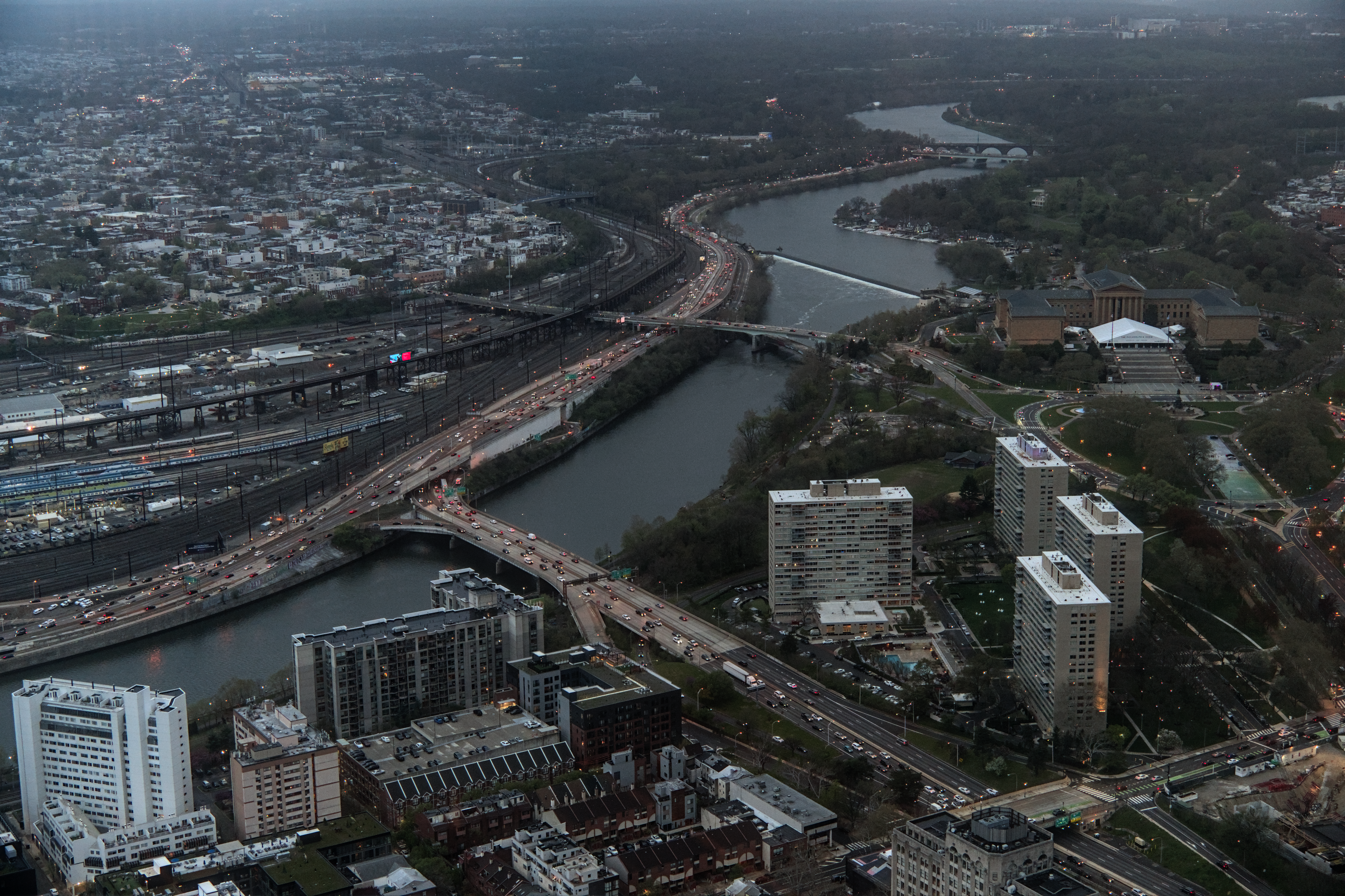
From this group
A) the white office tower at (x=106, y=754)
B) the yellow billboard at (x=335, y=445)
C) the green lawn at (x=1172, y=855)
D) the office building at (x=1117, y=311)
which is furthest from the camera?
the office building at (x=1117, y=311)

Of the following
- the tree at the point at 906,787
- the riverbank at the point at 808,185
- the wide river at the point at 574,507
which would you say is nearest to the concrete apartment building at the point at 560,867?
the tree at the point at 906,787

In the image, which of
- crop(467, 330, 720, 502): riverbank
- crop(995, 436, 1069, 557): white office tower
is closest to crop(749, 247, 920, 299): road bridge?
crop(467, 330, 720, 502): riverbank

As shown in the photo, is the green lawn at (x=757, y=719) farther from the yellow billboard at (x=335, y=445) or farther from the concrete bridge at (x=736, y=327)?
the concrete bridge at (x=736, y=327)

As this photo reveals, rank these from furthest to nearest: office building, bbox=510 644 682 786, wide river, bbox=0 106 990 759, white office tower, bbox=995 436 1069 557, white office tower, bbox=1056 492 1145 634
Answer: white office tower, bbox=995 436 1069 557
wide river, bbox=0 106 990 759
white office tower, bbox=1056 492 1145 634
office building, bbox=510 644 682 786

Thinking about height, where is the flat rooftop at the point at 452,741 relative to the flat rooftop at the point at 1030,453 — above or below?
below

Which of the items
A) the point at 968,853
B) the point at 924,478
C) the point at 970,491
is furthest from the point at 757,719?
the point at 924,478

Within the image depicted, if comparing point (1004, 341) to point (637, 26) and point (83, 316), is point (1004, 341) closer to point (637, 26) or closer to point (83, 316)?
point (83, 316)

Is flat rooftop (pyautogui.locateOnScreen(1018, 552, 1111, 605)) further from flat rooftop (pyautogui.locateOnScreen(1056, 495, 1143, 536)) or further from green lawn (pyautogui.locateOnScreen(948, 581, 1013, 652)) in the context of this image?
green lawn (pyautogui.locateOnScreen(948, 581, 1013, 652))
